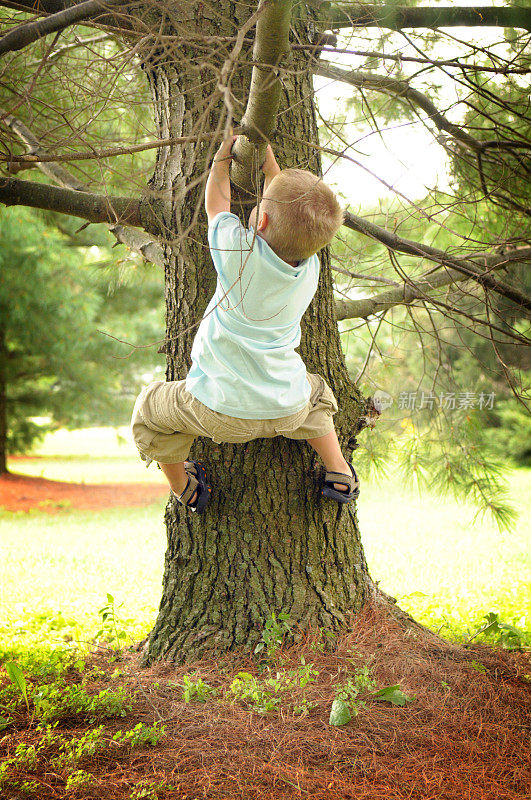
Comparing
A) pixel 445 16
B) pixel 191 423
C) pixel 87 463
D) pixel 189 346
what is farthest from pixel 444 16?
pixel 87 463

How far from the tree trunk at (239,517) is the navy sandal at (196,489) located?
0.05m

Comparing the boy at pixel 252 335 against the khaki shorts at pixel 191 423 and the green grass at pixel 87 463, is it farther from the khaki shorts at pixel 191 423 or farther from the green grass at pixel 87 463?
the green grass at pixel 87 463

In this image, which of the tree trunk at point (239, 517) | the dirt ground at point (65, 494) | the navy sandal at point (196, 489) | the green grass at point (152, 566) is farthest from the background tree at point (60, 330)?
the navy sandal at point (196, 489)

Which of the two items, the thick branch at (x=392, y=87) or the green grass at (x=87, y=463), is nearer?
the thick branch at (x=392, y=87)

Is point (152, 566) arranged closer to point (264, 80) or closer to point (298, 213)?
point (298, 213)

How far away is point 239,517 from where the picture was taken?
8.80ft

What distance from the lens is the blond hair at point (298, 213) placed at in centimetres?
204

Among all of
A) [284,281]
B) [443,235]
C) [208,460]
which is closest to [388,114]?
[443,235]

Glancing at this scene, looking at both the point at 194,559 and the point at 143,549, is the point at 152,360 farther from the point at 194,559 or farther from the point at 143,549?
the point at 194,559

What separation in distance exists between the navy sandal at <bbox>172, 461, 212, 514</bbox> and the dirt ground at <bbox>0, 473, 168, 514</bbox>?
7.22 m

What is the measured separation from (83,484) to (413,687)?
10.7 m

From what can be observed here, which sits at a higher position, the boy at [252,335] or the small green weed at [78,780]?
the boy at [252,335]

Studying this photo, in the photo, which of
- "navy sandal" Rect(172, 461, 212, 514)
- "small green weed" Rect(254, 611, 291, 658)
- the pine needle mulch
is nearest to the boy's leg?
"navy sandal" Rect(172, 461, 212, 514)

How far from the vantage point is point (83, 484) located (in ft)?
40.4
